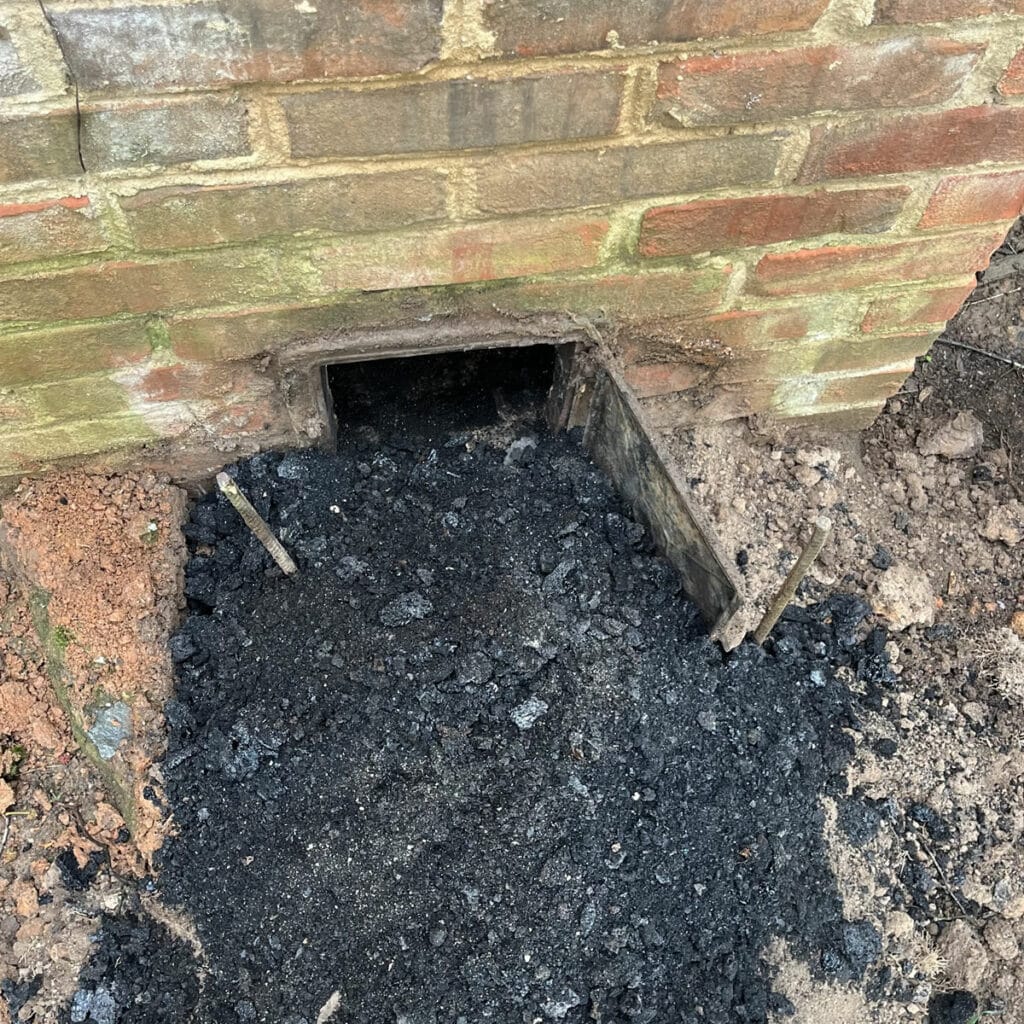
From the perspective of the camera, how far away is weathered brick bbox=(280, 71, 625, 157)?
A: 1.36 m

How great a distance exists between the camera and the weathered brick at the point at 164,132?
4.31 feet

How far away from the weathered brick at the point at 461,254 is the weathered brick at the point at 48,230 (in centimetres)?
37

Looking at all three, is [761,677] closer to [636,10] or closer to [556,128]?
[556,128]

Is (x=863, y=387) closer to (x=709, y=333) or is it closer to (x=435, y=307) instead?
(x=709, y=333)

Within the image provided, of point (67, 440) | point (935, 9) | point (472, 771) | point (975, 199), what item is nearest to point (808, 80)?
point (935, 9)

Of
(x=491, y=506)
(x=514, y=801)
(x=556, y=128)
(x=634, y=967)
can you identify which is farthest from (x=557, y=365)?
(x=634, y=967)

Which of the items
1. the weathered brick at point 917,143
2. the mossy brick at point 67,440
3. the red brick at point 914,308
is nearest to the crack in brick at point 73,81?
the mossy brick at point 67,440

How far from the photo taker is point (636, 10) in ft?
4.27

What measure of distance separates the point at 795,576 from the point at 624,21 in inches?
39.9

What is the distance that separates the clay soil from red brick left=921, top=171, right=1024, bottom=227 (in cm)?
87

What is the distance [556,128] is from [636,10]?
0.22 meters

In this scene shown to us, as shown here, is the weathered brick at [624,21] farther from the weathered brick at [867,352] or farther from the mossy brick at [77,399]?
the mossy brick at [77,399]

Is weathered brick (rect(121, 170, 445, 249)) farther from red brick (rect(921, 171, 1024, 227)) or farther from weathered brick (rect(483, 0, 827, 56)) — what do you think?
red brick (rect(921, 171, 1024, 227))

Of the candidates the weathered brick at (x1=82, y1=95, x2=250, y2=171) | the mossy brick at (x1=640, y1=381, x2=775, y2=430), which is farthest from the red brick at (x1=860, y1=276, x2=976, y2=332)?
the weathered brick at (x1=82, y1=95, x2=250, y2=171)
